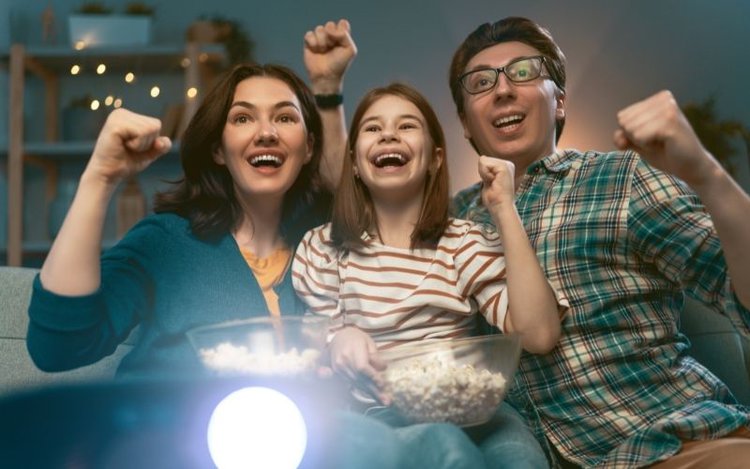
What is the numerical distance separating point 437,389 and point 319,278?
0.44 meters

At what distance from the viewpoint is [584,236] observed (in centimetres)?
116

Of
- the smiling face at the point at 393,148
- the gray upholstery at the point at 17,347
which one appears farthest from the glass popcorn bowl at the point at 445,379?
the gray upholstery at the point at 17,347

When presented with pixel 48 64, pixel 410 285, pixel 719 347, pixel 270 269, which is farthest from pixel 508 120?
pixel 48 64

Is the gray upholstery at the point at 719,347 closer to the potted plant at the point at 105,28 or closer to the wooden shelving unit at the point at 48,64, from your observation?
the wooden shelving unit at the point at 48,64

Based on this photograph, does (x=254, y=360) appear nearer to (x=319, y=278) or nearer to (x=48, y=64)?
(x=319, y=278)

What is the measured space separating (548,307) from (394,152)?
0.35 metres

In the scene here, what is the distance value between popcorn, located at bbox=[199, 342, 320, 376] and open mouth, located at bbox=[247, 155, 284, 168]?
52 cm

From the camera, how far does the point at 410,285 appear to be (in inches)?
Result: 46.1

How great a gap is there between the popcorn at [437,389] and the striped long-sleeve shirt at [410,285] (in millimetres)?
259

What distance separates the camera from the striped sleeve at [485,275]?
1.10 m

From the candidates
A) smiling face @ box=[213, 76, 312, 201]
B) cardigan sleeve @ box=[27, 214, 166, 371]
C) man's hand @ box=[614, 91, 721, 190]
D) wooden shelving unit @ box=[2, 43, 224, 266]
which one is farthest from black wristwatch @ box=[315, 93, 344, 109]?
wooden shelving unit @ box=[2, 43, 224, 266]

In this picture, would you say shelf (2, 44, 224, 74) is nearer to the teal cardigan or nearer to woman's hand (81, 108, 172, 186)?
the teal cardigan

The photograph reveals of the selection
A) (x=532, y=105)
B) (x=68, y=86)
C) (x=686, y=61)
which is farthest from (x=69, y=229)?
(x=686, y=61)

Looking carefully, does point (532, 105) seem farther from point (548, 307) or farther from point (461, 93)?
point (548, 307)
